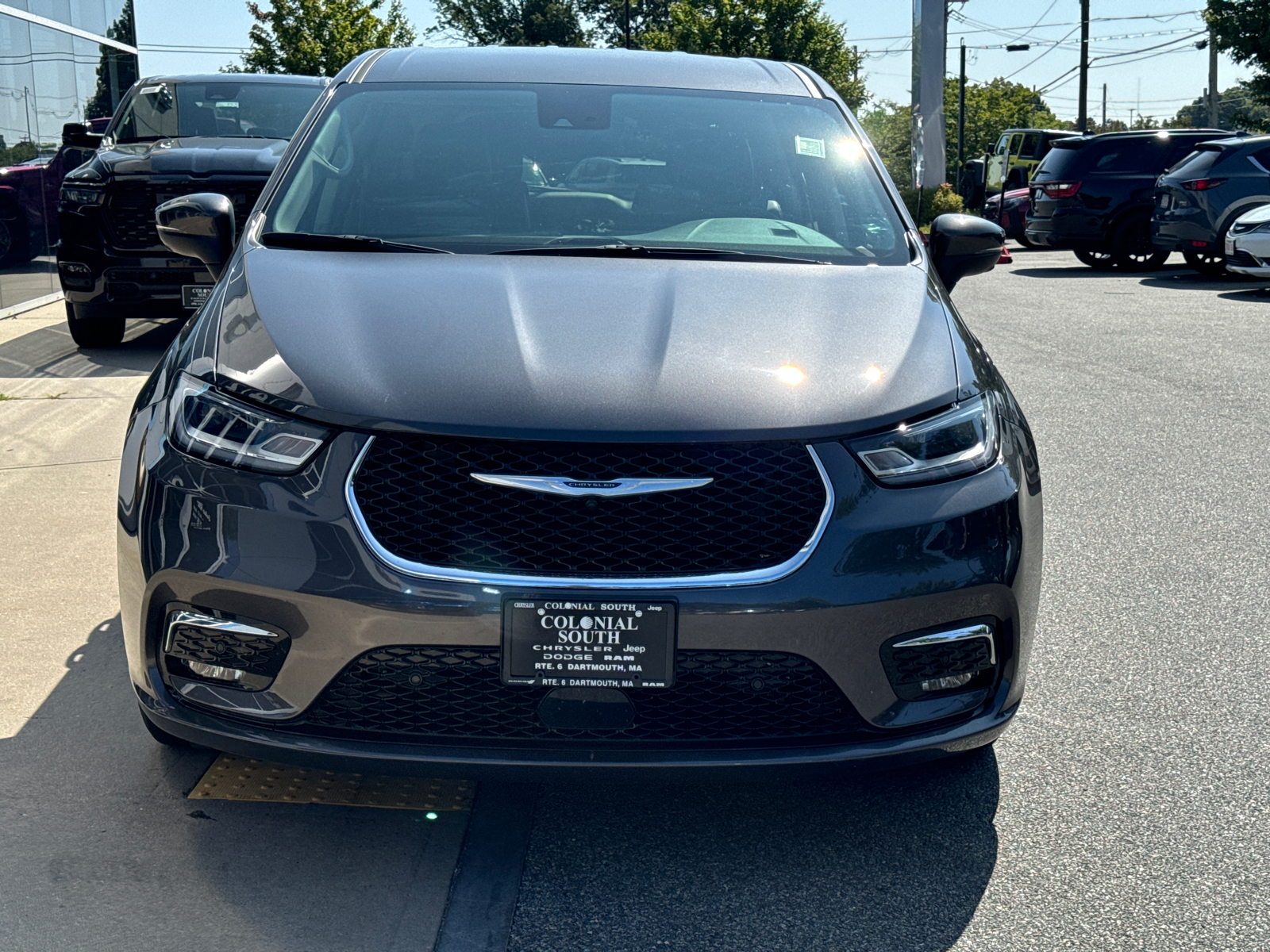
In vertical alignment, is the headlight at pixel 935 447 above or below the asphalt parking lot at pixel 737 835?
above

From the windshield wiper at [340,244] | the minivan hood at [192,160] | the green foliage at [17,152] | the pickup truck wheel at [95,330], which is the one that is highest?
the green foliage at [17,152]

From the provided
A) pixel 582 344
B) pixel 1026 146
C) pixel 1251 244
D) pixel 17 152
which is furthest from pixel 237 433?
pixel 1026 146

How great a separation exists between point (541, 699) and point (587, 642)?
0.53 ft

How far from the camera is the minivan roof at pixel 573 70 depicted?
4129mm

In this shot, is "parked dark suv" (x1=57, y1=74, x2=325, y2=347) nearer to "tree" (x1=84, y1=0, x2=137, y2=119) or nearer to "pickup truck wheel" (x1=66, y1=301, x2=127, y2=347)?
"pickup truck wheel" (x1=66, y1=301, x2=127, y2=347)

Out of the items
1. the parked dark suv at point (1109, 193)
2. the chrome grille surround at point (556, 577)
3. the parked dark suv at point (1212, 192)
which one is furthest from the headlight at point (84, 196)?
the parked dark suv at point (1109, 193)

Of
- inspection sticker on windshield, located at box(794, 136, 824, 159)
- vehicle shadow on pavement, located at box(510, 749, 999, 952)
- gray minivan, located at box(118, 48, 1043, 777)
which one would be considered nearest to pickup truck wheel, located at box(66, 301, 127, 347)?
inspection sticker on windshield, located at box(794, 136, 824, 159)

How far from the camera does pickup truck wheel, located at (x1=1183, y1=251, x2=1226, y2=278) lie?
15.8 meters

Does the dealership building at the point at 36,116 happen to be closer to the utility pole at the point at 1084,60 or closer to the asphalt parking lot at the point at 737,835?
the asphalt parking lot at the point at 737,835

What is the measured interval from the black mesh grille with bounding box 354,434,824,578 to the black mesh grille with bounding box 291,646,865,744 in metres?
0.18

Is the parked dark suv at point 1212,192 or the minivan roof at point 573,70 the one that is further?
the parked dark suv at point 1212,192

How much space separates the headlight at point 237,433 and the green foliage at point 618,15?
77841 millimetres

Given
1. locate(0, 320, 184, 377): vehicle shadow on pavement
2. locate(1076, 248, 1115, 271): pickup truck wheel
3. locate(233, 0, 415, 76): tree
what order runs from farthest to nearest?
locate(233, 0, 415, 76): tree < locate(1076, 248, 1115, 271): pickup truck wheel < locate(0, 320, 184, 377): vehicle shadow on pavement

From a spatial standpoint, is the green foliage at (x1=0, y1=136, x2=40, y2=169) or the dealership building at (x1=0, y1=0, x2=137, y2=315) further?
the dealership building at (x1=0, y1=0, x2=137, y2=315)
